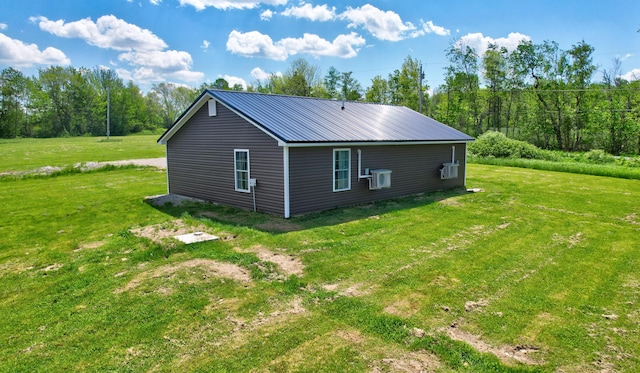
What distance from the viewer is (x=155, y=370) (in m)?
4.11

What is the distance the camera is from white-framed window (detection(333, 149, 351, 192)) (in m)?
11.7

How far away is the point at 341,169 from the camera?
1188cm

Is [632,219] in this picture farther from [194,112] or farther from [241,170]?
[194,112]

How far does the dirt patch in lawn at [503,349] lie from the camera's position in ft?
14.2

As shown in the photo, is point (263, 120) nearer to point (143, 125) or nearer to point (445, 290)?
point (445, 290)

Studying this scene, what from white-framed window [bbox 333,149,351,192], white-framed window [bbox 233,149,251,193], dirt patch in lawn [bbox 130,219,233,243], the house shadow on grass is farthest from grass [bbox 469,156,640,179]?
dirt patch in lawn [bbox 130,219,233,243]

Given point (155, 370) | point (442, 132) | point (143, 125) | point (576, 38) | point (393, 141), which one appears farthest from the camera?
point (143, 125)

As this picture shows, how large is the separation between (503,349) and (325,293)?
7.99 feet

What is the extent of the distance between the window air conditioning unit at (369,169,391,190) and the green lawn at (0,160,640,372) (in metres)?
1.57

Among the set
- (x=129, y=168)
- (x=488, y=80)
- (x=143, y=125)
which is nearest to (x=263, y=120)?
(x=129, y=168)

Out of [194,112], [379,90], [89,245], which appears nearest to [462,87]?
[379,90]

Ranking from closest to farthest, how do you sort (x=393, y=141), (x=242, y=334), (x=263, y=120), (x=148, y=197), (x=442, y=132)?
(x=242, y=334)
(x=263, y=120)
(x=393, y=141)
(x=148, y=197)
(x=442, y=132)

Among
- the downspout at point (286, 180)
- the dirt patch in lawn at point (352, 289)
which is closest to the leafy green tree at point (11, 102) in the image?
the downspout at point (286, 180)

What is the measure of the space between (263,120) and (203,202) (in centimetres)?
384
